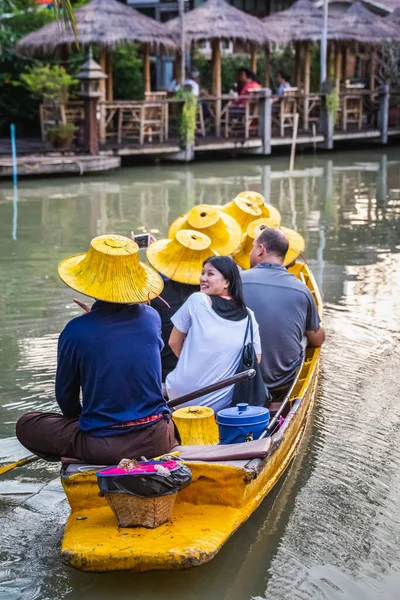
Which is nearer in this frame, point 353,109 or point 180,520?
point 180,520

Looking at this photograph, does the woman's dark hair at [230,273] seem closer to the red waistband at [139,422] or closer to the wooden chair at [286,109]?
the red waistband at [139,422]

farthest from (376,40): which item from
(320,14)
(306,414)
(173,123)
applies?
(306,414)

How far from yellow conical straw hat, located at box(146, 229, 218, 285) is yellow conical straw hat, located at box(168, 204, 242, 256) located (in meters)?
0.97

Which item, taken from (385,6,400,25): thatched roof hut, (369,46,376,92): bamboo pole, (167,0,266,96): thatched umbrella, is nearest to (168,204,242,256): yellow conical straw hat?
(167,0,266,96): thatched umbrella

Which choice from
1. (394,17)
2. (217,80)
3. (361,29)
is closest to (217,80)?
(217,80)

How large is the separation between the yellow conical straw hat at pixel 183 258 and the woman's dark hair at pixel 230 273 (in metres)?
1.03

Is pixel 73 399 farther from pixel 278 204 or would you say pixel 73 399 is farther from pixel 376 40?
pixel 376 40

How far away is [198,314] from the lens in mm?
5375

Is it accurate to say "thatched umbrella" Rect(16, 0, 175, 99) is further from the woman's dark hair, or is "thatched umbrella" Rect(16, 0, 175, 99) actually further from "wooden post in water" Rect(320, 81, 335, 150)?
the woman's dark hair

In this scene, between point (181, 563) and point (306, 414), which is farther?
point (306, 414)

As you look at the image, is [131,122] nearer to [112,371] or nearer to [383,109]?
[383,109]

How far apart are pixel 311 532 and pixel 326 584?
1.72ft

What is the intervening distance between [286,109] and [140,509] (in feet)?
66.8

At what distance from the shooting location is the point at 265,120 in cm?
2288
